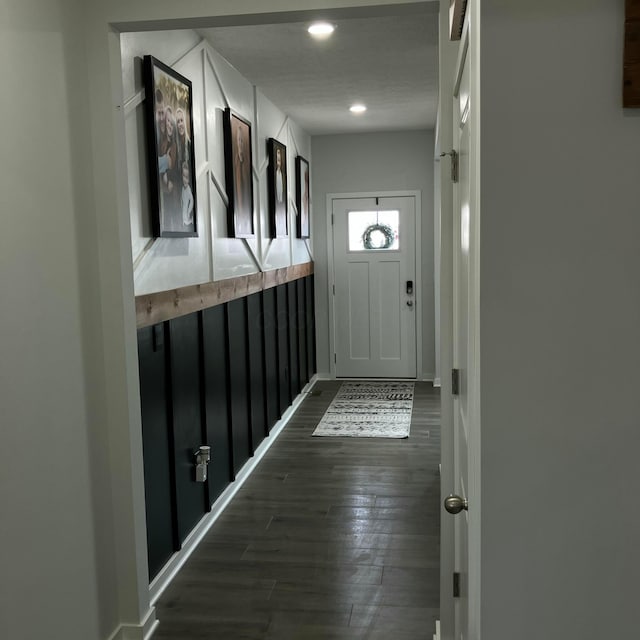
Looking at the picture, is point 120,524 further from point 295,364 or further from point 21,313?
point 295,364

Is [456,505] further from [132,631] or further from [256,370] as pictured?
[256,370]

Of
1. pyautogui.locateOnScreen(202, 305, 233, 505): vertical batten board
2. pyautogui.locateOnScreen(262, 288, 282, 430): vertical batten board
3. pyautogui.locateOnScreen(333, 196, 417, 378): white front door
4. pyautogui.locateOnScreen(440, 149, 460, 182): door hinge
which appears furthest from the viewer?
pyautogui.locateOnScreen(333, 196, 417, 378): white front door

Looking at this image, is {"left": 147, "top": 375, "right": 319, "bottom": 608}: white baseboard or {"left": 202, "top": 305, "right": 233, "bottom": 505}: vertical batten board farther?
{"left": 202, "top": 305, "right": 233, "bottom": 505}: vertical batten board

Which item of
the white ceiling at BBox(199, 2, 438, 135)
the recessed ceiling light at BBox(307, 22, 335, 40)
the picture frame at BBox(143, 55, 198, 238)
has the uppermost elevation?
the white ceiling at BBox(199, 2, 438, 135)

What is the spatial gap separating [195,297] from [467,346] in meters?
2.31

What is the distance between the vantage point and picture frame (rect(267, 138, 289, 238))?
5207 millimetres

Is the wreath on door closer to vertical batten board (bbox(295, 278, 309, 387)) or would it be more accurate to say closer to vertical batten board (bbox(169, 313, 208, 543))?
vertical batten board (bbox(295, 278, 309, 387))

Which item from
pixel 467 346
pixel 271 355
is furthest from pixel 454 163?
pixel 271 355

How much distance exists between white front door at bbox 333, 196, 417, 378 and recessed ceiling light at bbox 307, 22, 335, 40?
3700 mm

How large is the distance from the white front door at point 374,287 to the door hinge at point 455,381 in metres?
5.18
